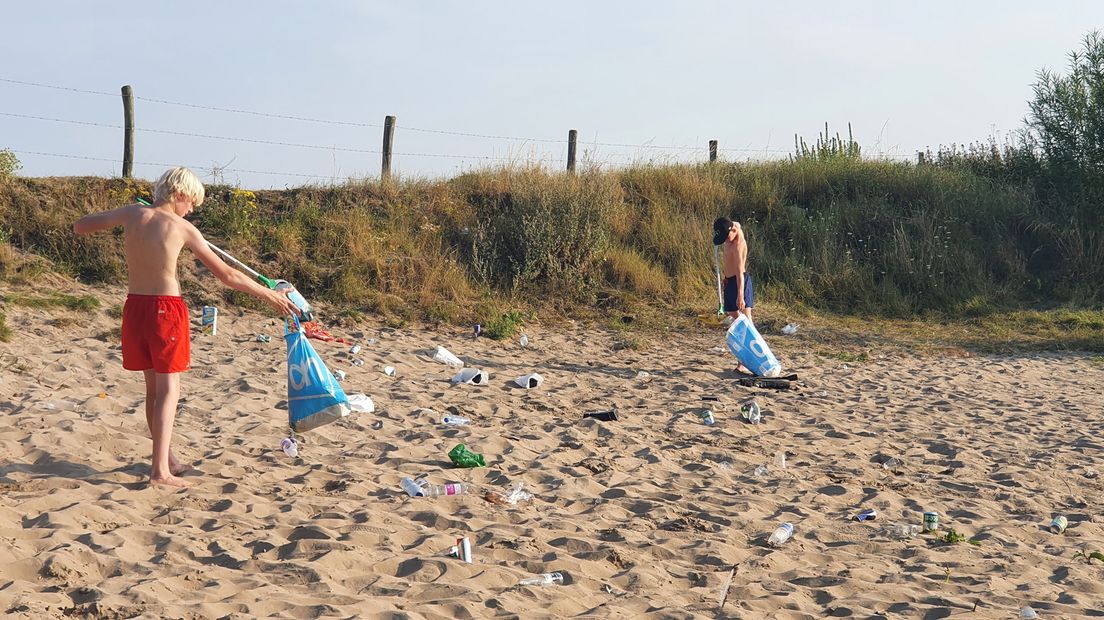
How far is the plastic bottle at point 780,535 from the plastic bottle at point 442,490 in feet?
5.35

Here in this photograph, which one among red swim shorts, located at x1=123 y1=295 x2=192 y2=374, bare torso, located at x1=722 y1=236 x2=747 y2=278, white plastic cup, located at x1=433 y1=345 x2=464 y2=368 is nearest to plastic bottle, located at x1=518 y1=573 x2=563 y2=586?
red swim shorts, located at x1=123 y1=295 x2=192 y2=374

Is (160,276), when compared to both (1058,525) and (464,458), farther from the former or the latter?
(1058,525)

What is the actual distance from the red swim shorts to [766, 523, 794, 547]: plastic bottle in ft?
9.62

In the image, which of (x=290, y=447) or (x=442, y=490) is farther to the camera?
(x=290, y=447)

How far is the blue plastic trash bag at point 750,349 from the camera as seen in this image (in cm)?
938

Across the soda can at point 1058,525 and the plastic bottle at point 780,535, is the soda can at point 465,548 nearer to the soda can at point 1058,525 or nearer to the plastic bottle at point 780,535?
the plastic bottle at point 780,535

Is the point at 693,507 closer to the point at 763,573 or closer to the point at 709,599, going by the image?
the point at 763,573

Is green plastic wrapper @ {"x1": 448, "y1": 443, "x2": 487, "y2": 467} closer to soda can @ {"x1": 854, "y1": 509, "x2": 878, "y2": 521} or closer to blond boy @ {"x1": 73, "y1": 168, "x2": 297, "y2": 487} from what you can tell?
blond boy @ {"x1": 73, "y1": 168, "x2": 297, "y2": 487}

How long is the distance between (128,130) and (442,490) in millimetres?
10789

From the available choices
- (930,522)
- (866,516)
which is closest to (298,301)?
(866,516)

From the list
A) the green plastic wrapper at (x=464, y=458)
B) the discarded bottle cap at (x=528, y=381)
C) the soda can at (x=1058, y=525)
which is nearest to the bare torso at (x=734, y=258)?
the discarded bottle cap at (x=528, y=381)

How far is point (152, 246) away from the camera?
4.88 m

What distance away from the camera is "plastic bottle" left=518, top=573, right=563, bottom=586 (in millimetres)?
4156

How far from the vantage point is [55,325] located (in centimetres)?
926
